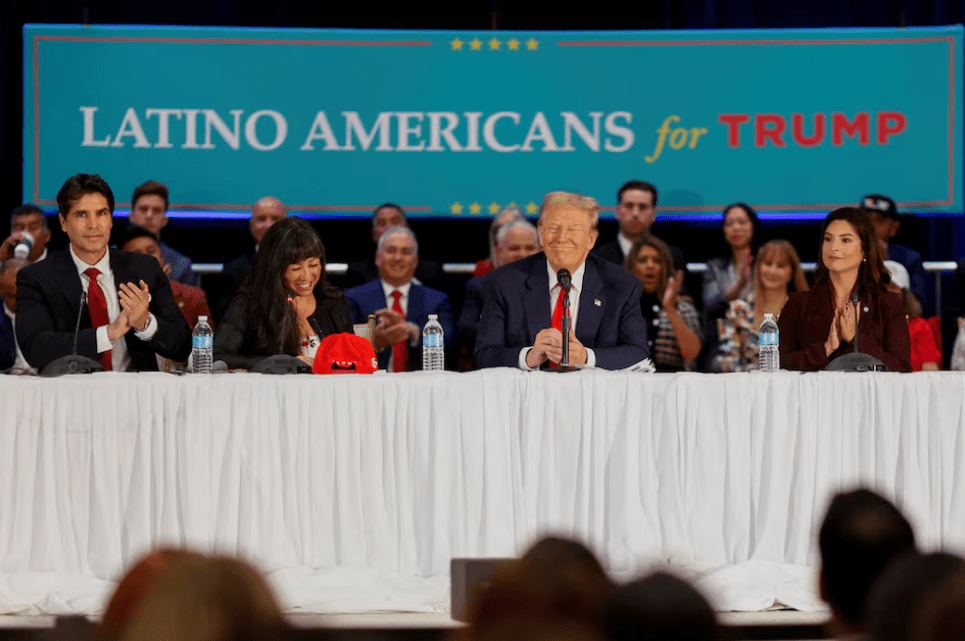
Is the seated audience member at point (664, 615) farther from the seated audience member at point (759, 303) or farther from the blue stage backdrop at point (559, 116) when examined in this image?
the blue stage backdrop at point (559, 116)

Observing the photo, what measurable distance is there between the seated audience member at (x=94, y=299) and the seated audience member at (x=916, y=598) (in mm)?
3204

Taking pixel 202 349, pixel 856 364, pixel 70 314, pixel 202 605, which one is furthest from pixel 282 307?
pixel 202 605

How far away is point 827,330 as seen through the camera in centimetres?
450

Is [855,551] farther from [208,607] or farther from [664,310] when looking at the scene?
[664,310]

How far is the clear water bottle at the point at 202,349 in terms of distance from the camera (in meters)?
4.31

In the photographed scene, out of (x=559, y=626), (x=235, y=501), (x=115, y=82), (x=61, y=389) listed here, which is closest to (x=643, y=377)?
(x=235, y=501)

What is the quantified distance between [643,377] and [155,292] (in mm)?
1685

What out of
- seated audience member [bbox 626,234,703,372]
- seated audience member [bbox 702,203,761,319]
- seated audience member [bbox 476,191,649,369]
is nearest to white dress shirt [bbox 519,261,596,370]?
seated audience member [bbox 476,191,649,369]

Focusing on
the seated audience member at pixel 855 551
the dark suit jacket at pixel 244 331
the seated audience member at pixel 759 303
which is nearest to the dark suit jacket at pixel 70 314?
the dark suit jacket at pixel 244 331

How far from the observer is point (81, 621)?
1590mm

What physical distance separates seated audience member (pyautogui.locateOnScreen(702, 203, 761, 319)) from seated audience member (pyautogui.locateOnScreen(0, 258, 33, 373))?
121 inches

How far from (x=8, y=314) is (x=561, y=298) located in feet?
8.32

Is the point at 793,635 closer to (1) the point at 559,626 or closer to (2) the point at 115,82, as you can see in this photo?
(1) the point at 559,626

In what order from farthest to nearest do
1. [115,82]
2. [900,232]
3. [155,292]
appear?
[900,232], [115,82], [155,292]
